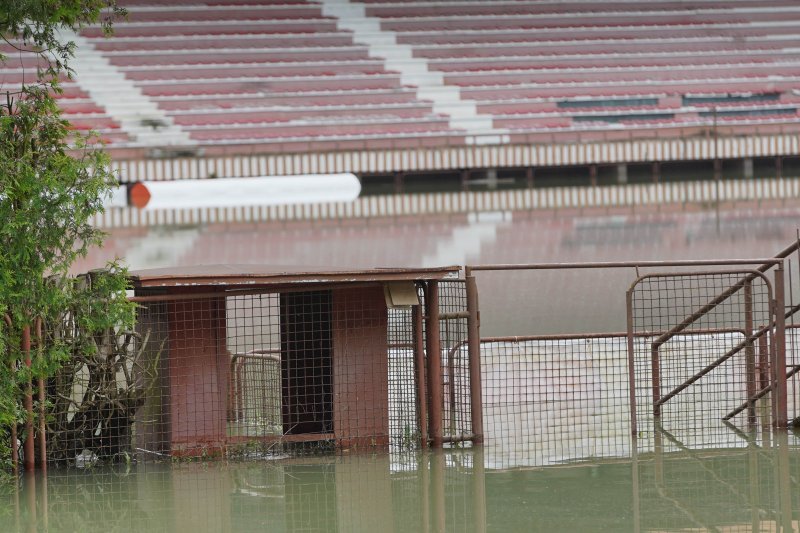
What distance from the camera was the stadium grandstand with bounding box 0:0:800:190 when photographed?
101 feet

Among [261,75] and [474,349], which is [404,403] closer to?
[474,349]

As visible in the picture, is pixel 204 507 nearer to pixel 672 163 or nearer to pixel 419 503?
pixel 419 503

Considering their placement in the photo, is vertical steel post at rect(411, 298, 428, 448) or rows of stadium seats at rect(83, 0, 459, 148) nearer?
vertical steel post at rect(411, 298, 428, 448)

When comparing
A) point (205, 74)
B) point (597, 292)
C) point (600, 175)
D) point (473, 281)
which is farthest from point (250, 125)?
point (473, 281)

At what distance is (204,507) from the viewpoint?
5898 millimetres

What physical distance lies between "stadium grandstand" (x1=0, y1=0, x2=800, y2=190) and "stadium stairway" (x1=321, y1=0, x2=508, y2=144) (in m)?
0.06

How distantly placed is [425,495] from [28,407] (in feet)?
7.66

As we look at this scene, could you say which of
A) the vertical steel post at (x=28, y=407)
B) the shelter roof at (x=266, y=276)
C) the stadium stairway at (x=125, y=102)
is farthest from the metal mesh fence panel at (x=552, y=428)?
the stadium stairway at (x=125, y=102)

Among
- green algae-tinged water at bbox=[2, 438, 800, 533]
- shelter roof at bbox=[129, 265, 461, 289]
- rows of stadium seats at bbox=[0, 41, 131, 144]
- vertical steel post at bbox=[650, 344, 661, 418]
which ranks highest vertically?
rows of stadium seats at bbox=[0, 41, 131, 144]

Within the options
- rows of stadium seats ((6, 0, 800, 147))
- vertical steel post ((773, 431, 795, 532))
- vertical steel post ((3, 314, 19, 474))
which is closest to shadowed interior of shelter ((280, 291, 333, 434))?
vertical steel post ((3, 314, 19, 474))

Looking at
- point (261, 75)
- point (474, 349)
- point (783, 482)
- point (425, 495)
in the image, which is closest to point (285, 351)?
point (474, 349)

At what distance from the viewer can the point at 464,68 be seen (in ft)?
115

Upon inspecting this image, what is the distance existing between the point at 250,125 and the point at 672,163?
1220 cm

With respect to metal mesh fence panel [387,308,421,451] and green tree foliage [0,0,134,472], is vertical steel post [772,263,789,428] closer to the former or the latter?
metal mesh fence panel [387,308,421,451]
